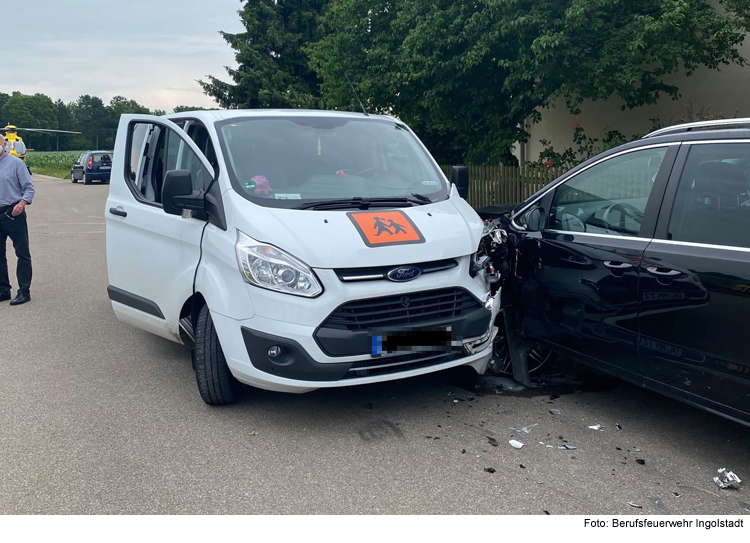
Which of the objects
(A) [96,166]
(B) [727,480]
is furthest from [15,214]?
(A) [96,166]

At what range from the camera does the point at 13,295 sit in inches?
316

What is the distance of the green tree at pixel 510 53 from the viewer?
34.8ft

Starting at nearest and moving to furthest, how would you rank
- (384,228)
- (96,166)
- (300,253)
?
(300,253) → (384,228) → (96,166)

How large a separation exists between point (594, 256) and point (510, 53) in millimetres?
8832

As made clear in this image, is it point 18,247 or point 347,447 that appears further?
point 18,247

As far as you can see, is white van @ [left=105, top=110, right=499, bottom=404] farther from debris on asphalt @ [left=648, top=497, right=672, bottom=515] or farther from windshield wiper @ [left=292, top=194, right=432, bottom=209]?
debris on asphalt @ [left=648, top=497, right=672, bottom=515]

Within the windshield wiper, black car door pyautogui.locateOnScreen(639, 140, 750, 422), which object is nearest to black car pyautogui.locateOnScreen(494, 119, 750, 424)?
black car door pyautogui.locateOnScreen(639, 140, 750, 422)

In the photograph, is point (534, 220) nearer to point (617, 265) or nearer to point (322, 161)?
point (617, 265)

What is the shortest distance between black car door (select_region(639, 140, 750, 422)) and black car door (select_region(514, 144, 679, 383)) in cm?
11

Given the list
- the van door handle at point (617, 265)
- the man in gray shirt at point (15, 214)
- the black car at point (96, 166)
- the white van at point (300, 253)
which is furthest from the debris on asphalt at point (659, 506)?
the black car at point (96, 166)

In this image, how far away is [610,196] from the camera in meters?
4.26

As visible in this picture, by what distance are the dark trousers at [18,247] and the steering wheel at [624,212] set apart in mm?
6360

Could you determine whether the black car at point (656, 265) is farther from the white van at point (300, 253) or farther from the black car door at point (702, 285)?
the white van at point (300, 253)
